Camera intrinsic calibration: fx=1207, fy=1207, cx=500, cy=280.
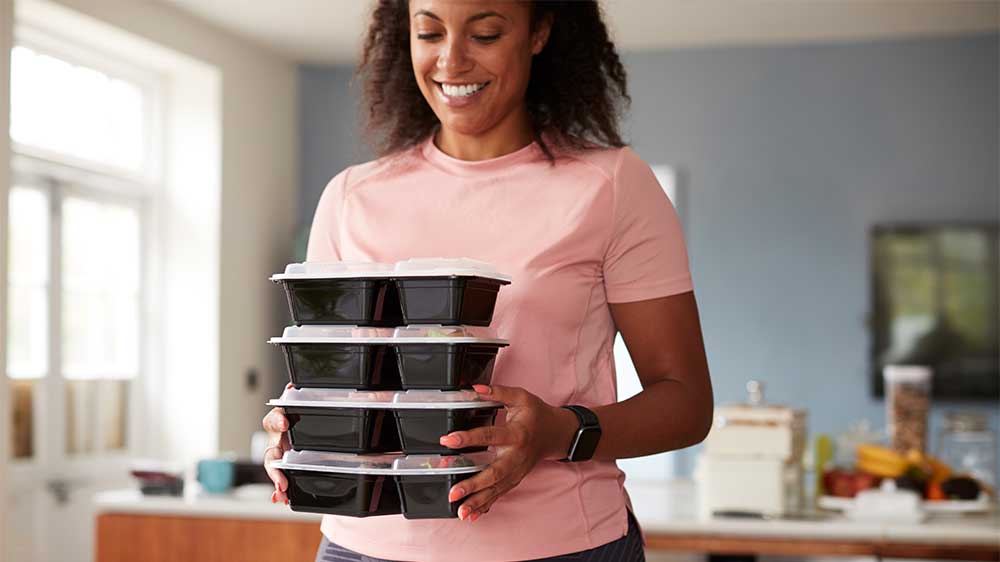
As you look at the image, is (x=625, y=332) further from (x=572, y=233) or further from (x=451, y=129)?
(x=451, y=129)

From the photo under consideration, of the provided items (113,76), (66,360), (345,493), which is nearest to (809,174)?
(113,76)

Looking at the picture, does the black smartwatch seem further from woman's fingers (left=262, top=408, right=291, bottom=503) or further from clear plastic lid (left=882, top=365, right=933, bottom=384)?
clear plastic lid (left=882, top=365, right=933, bottom=384)

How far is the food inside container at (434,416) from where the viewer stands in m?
1.13

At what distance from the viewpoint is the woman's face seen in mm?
1295

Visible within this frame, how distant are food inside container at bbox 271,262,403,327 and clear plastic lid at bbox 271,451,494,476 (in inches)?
5.2

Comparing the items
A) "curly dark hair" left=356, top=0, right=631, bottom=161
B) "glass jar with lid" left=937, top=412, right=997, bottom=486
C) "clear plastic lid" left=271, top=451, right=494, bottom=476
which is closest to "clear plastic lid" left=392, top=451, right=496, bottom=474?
"clear plastic lid" left=271, top=451, right=494, bottom=476

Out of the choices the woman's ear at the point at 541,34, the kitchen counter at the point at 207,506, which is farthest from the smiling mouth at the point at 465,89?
the kitchen counter at the point at 207,506

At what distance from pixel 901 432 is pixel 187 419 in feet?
12.4

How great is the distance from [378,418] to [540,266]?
0.24 metres

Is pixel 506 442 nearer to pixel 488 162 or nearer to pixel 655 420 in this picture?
pixel 655 420

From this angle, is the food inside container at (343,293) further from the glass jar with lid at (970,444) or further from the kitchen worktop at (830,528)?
the glass jar with lid at (970,444)

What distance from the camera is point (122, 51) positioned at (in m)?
5.55

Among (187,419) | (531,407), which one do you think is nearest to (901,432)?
(531,407)

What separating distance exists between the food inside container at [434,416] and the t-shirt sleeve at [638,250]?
235mm
